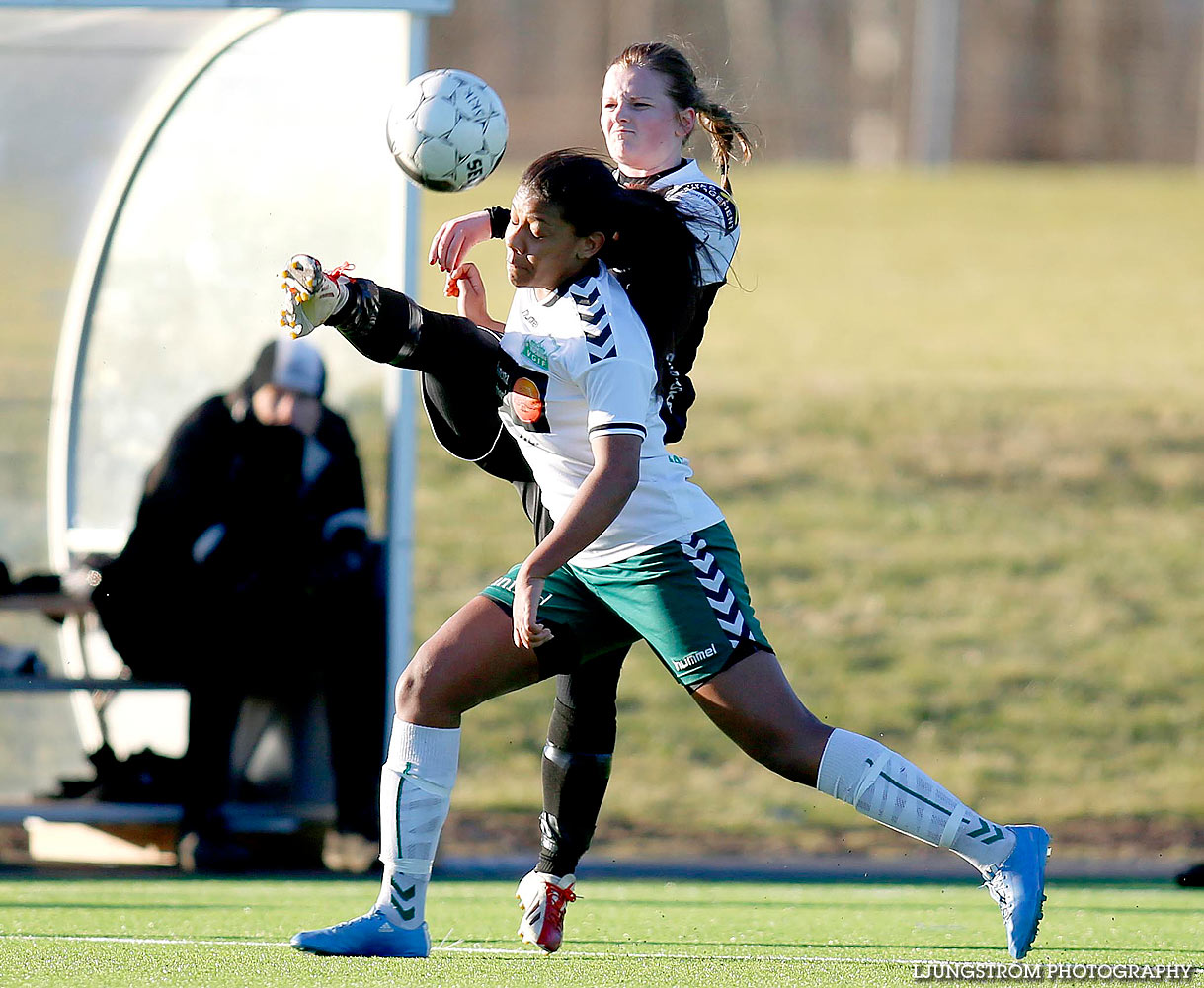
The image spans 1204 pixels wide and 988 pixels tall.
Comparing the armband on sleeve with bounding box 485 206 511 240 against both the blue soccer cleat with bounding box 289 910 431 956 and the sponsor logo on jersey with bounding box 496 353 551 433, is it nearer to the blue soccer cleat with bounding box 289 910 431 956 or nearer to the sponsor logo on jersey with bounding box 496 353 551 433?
the sponsor logo on jersey with bounding box 496 353 551 433

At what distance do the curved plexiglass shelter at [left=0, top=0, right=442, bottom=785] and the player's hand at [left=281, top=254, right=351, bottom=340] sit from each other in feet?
8.53

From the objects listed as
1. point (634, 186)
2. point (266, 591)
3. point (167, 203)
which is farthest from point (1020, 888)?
point (167, 203)

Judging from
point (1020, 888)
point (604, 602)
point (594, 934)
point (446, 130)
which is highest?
point (446, 130)

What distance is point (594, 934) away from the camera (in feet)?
14.5

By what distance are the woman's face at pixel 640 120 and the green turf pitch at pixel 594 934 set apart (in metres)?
1.75

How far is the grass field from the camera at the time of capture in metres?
8.77

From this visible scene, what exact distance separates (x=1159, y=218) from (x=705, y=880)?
56.6 ft

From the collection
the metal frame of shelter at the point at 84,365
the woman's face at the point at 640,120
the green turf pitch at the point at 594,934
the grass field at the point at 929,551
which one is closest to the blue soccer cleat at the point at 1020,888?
the green turf pitch at the point at 594,934

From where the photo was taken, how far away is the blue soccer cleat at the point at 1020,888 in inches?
146

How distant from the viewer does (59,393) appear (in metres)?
7.25

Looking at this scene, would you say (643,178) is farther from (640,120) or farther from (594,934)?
(594,934)

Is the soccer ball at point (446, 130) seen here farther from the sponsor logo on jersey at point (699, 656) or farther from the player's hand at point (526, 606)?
the sponsor logo on jersey at point (699, 656)

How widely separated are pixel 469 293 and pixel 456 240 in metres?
0.16

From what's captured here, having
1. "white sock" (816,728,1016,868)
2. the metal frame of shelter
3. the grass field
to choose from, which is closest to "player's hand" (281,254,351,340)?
"white sock" (816,728,1016,868)
